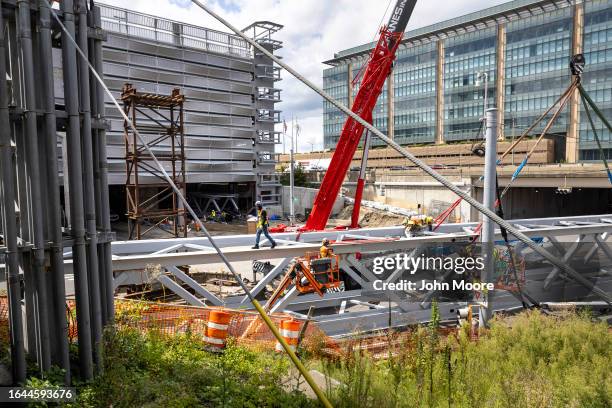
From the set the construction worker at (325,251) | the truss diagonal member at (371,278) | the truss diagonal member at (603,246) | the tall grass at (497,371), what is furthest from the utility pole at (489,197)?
the truss diagonal member at (603,246)

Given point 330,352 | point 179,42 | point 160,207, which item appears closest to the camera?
point 330,352

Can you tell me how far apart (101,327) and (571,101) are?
57.3m

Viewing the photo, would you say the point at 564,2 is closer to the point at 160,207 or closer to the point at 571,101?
the point at 571,101

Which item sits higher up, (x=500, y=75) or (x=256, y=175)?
(x=500, y=75)

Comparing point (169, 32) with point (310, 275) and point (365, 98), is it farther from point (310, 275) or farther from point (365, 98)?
point (310, 275)

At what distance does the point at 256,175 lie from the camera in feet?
144

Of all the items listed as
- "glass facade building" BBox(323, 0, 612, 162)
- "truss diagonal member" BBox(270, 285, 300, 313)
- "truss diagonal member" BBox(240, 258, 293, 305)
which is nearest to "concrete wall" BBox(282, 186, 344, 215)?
"glass facade building" BBox(323, 0, 612, 162)

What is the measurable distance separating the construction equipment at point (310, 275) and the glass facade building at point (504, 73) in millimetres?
34153

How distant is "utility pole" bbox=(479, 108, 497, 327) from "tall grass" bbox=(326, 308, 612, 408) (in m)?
0.40

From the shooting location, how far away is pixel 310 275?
962cm

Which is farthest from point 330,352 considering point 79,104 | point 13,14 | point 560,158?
point 560,158

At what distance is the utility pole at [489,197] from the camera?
725 centimetres

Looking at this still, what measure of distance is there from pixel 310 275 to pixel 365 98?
770 cm

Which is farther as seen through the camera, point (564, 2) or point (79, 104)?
point (564, 2)
